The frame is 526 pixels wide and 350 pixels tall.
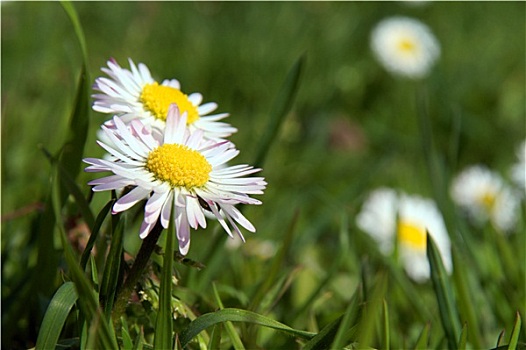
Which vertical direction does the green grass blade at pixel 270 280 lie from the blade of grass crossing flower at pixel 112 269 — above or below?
below

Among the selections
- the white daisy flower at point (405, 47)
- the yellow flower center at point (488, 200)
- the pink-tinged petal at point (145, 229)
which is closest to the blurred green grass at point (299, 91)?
the white daisy flower at point (405, 47)

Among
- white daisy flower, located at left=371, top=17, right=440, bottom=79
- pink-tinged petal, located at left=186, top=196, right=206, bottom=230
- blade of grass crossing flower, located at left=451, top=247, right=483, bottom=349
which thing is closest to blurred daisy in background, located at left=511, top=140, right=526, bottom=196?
blade of grass crossing flower, located at left=451, top=247, right=483, bottom=349

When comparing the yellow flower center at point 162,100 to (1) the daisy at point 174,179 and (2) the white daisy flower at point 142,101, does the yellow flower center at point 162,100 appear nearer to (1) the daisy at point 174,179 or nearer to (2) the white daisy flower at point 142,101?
(2) the white daisy flower at point 142,101

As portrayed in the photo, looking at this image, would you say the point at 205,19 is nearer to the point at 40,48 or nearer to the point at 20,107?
the point at 40,48

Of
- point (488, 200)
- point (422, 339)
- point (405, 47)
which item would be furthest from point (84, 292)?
point (405, 47)

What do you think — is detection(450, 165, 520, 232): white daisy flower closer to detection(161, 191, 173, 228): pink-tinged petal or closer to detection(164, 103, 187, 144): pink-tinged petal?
detection(164, 103, 187, 144): pink-tinged petal
